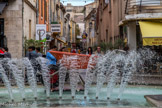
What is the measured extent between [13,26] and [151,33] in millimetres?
8082

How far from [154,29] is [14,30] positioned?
8.18 m

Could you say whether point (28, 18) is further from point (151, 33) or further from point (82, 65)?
point (82, 65)

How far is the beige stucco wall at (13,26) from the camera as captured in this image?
18.3m

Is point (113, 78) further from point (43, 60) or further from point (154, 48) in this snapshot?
point (154, 48)

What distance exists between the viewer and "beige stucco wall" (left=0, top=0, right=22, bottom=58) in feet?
60.1

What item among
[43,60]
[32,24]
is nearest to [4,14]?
[32,24]

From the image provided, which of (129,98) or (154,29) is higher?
(154,29)

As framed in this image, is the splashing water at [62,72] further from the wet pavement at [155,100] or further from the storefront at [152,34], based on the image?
the storefront at [152,34]

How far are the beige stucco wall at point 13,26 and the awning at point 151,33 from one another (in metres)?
7.20

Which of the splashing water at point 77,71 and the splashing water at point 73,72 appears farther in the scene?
the splashing water at point 77,71

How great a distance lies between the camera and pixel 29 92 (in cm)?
1041

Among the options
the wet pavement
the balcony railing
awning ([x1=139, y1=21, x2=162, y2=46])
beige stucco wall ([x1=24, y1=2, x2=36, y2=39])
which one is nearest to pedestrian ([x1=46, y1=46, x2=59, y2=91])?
the wet pavement

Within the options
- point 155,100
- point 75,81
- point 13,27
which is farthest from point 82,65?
point 13,27

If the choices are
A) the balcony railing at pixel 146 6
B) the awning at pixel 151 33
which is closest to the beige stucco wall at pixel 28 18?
the balcony railing at pixel 146 6
